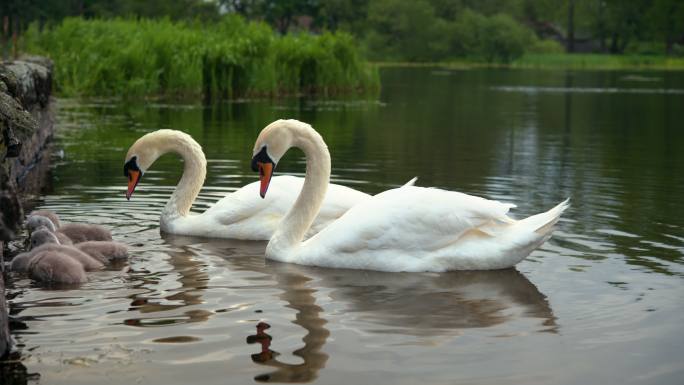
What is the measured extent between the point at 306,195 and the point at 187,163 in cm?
180

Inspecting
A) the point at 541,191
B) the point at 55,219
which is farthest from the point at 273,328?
the point at 541,191

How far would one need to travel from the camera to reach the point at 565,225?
31.6ft

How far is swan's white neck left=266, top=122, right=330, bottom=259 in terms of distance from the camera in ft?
26.9

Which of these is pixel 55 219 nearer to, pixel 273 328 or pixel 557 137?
pixel 273 328

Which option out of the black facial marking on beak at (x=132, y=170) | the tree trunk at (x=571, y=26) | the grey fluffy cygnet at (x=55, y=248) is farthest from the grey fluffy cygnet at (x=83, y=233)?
the tree trunk at (x=571, y=26)

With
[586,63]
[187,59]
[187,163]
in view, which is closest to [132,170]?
[187,163]

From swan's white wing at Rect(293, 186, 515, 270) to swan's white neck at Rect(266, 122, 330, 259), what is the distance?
1.55 ft

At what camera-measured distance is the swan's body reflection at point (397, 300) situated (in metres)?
5.79

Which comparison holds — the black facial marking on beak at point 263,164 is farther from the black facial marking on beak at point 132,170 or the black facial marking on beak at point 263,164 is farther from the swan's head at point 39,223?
the black facial marking on beak at point 132,170

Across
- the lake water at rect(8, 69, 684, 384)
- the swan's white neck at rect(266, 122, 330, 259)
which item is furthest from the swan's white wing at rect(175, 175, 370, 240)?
the swan's white neck at rect(266, 122, 330, 259)

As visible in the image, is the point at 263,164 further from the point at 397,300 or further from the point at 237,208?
the point at 397,300

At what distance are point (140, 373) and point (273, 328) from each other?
1.06 m

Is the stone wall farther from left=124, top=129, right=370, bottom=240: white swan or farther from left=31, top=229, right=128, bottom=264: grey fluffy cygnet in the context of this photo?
left=124, top=129, right=370, bottom=240: white swan

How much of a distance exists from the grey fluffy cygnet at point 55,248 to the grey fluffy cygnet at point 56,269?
153 millimetres
